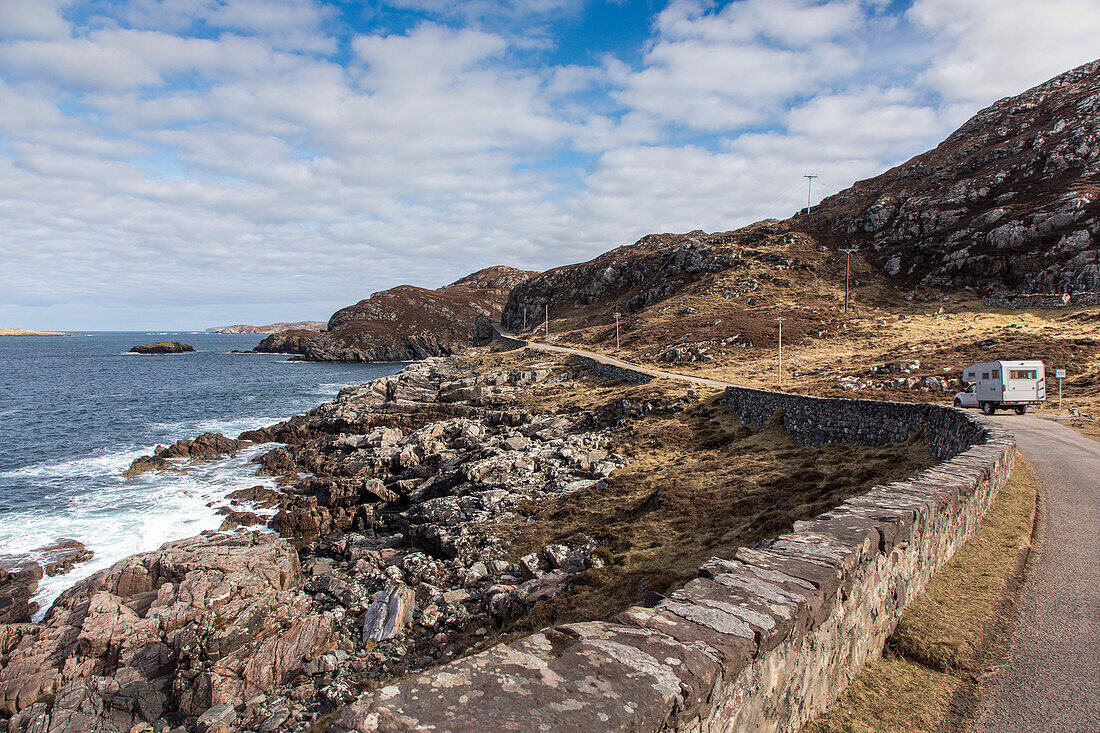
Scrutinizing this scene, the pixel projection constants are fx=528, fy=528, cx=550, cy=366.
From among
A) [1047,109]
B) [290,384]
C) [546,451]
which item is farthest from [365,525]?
[1047,109]

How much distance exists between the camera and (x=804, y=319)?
64.8 meters

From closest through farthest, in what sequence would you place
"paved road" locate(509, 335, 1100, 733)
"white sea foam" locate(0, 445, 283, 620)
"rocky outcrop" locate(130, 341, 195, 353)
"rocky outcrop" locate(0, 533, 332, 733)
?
"paved road" locate(509, 335, 1100, 733) < "rocky outcrop" locate(0, 533, 332, 733) < "white sea foam" locate(0, 445, 283, 620) < "rocky outcrop" locate(130, 341, 195, 353)

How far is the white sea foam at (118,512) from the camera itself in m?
24.5

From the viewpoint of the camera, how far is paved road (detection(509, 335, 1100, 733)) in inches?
195

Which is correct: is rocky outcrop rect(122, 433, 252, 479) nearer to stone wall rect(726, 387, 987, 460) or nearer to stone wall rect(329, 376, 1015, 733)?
stone wall rect(726, 387, 987, 460)

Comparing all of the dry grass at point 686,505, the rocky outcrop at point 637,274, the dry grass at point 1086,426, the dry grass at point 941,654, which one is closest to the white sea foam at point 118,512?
the dry grass at point 686,505

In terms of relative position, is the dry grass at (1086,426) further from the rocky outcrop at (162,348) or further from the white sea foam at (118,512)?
the rocky outcrop at (162,348)

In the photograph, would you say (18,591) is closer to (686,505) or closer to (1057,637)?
(686,505)

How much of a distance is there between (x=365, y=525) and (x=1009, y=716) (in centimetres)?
2421

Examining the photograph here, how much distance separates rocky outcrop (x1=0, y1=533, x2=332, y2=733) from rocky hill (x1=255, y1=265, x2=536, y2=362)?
A: 116 metres

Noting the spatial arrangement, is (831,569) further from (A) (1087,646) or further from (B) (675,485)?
(B) (675,485)

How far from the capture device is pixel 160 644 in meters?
14.9

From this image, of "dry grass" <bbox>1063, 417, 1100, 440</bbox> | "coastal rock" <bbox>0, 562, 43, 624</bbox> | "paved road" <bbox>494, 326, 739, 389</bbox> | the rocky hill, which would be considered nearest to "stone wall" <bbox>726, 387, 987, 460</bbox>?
"dry grass" <bbox>1063, 417, 1100, 440</bbox>

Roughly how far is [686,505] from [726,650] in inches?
545
